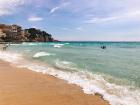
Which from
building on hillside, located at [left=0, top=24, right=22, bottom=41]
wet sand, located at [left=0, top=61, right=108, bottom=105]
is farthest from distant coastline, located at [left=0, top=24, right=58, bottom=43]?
wet sand, located at [left=0, top=61, right=108, bottom=105]

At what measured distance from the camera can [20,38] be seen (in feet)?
445

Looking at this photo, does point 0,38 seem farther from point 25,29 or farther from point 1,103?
point 1,103

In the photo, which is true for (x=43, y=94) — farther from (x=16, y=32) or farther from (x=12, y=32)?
Answer: (x=16, y=32)

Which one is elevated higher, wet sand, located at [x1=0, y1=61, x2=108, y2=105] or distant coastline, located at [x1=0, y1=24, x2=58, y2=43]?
distant coastline, located at [x1=0, y1=24, x2=58, y2=43]

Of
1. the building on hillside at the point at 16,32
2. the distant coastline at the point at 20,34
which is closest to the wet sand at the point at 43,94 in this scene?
the distant coastline at the point at 20,34

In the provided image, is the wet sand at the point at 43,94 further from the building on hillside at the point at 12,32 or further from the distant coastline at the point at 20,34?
the building on hillside at the point at 12,32

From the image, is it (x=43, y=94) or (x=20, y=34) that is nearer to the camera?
(x=43, y=94)

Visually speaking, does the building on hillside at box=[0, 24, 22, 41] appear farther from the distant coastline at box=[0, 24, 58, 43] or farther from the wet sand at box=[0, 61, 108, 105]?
the wet sand at box=[0, 61, 108, 105]

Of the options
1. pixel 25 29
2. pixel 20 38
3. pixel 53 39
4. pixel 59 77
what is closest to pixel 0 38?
pixel 20 38

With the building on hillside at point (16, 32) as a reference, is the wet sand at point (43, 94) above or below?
below

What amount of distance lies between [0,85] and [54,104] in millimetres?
3492

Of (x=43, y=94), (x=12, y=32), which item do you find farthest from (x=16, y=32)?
(x=43, y=94)

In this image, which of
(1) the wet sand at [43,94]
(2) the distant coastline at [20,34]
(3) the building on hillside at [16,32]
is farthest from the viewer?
(3) the building on hillside at [16,32]

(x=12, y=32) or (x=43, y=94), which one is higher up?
(x=12, y=32)
